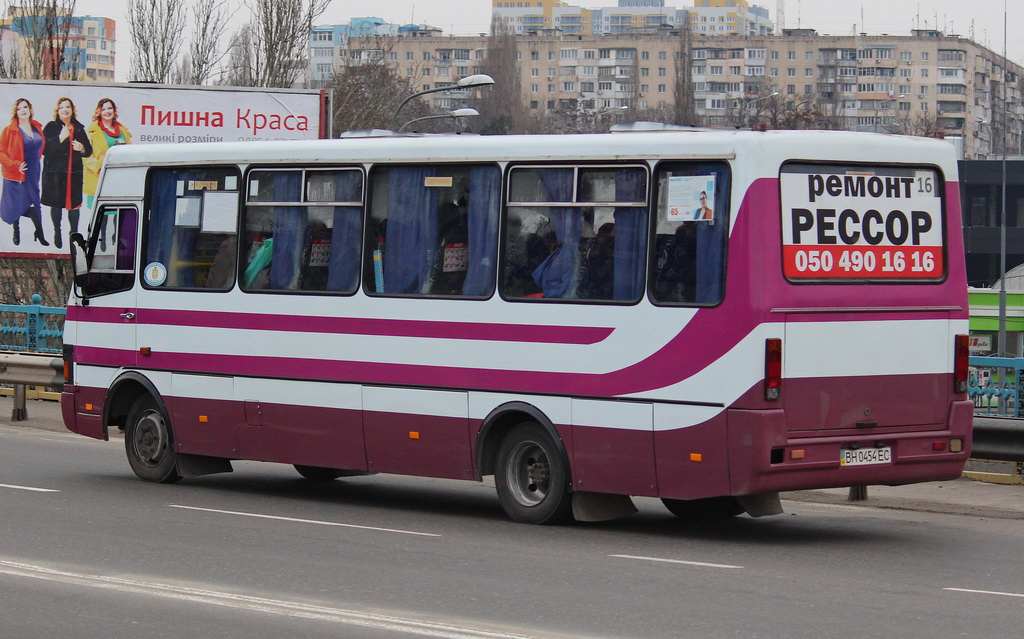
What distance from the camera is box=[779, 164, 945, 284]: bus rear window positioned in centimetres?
1068

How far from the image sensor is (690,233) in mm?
10820

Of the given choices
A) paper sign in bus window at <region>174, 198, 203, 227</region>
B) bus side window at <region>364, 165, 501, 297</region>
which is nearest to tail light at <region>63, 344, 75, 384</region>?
paper sign in bus window at <region>174, 198, 203, 227</region>

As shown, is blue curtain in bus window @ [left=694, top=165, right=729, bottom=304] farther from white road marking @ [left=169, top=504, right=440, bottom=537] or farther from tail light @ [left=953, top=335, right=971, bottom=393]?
white road marking @ [left=169, top=504, right=440, bottom=537]

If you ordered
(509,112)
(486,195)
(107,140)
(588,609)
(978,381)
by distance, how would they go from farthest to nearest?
1. (509,112)
2. (107,140)
3. (978,381)
4. (486,195)
5. (588,609)

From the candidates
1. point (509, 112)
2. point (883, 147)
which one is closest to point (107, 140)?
point (883, 147)

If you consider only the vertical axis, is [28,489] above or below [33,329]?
below

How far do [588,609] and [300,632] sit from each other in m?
1.50

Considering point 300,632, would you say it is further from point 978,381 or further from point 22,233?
point 22,233

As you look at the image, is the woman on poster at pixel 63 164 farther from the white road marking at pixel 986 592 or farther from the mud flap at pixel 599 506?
the white road marking at pixel 986 592

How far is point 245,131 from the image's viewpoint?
29.5 metres

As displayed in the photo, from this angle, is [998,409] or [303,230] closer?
[303,230]

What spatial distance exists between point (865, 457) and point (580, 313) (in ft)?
7.09

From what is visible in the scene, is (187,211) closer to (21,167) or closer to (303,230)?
(303,230)

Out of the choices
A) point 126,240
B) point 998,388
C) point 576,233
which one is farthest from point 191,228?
point 998,388
